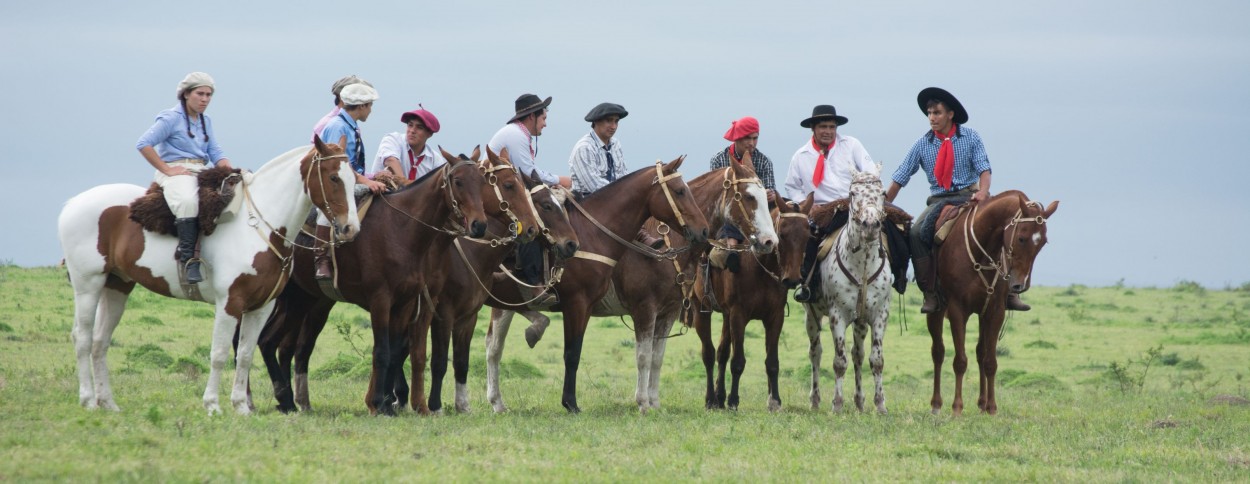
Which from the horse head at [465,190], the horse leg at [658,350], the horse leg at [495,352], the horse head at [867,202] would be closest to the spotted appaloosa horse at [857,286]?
the horse head at [867,202]

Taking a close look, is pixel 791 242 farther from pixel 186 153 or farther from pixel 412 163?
pixel 186 153

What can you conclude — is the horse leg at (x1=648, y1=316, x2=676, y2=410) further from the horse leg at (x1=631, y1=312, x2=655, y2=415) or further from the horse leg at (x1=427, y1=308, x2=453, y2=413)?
the horse leg at (x1=427, y1=308, x2=453, y2=413)

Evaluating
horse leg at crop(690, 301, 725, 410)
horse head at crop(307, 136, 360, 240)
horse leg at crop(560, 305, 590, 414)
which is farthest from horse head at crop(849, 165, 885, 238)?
horse head at crop(307, 136, 360, 240)

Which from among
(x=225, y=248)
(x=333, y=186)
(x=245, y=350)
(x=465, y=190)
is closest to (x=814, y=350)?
(x=465, y=190)

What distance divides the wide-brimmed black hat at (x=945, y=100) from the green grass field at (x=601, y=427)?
3223mm

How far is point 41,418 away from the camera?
32.4 ft

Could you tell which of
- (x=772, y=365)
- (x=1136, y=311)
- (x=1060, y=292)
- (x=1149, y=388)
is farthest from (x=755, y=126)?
(x=1060, y=292)

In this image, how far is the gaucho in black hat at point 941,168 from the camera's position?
14094 millimetres

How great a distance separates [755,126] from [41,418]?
25.1ft

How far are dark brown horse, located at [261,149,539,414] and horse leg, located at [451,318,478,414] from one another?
0.88 metres

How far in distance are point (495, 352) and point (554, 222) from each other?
232 centimetres

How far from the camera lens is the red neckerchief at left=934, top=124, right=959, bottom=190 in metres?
14.4

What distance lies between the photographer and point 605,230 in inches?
496

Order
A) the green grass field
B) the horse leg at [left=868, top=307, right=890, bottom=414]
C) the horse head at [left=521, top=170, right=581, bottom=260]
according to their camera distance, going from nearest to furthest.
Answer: the green grass field, the horse head at [left=521, top=170, right=581, bottom=260], the horse leg at [left=868, top=307, right=890, bottom=414]
